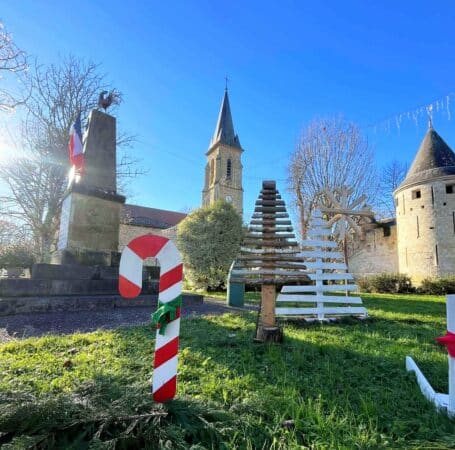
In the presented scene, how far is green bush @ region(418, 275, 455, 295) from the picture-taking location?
15805 mm

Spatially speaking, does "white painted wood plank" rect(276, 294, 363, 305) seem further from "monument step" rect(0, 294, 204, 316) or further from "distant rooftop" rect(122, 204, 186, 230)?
"distant rooftop" rect(122, 204, 186, 230)

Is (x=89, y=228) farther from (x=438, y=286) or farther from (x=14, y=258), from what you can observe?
Answer: (x=438, y=286)

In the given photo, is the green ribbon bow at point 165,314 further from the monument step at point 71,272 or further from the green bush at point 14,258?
the green bush at point 14,258

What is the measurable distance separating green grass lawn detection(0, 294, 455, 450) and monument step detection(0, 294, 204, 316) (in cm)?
230

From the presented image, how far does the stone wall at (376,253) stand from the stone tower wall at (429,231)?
298 cm

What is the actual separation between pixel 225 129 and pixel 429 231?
1212 inches

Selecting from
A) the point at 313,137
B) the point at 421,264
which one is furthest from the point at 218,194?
the point at 421,264

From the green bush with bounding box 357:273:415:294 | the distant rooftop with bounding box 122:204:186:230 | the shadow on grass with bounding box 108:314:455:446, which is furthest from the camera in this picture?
the distant rooftop with bounding box 122:204:186:230

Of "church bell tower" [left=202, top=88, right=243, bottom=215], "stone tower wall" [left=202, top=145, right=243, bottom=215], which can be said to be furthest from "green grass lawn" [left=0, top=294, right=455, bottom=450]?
"church bell tower" [left=202, top=88, right=243, bottom=215]

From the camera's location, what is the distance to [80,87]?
14953 millimetres

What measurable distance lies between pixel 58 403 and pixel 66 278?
222 inches

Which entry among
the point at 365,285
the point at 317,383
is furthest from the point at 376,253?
the point at 317,383

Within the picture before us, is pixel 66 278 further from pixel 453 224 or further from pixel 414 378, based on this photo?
pixel 453 224

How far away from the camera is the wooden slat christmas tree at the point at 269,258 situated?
12.1ft
